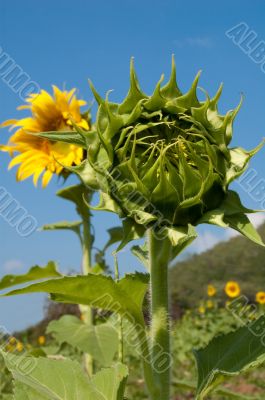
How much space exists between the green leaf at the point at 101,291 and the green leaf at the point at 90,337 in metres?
0.91

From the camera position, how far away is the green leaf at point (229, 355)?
3.94 feet

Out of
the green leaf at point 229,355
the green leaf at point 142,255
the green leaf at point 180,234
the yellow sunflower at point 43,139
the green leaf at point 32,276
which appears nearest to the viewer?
the green leaf at point 180,234

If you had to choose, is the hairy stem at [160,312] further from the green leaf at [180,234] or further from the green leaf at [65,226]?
the green leaf at [65,226]

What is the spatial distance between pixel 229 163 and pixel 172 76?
0.67ft

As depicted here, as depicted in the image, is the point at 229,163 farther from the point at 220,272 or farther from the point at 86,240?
the point at 220,272

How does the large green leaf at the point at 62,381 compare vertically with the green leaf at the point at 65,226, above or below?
below

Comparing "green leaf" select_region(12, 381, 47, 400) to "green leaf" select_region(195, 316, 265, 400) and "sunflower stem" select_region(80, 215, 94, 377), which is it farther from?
"sunflower stem" select_region(80, 215, 94, 377)

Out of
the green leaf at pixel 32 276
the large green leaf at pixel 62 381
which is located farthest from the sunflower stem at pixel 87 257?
the large green leaf at pixel 62 381

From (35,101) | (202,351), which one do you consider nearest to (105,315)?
(35,101)

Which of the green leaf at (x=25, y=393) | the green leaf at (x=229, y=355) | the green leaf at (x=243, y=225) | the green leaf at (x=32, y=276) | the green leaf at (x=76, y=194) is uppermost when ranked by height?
the green leaf at (x=76, y=194)

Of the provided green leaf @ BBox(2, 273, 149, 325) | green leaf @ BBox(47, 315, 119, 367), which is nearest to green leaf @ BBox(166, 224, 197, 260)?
green leaf @ BBox(2, 273, 149, 325)

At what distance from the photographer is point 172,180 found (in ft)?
3.69

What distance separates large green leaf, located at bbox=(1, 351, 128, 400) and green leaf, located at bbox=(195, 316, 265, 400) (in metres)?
0.19

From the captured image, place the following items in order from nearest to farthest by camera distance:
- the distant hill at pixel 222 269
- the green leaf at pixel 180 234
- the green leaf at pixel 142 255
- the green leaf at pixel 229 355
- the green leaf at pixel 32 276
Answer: the green leaf at pixel 180 234 < the green leaf at pixel 229 355 < the green leaf at pixel 142 255 < the green leaf at pixel 32 276 < the distant hill at pixel 222 269
